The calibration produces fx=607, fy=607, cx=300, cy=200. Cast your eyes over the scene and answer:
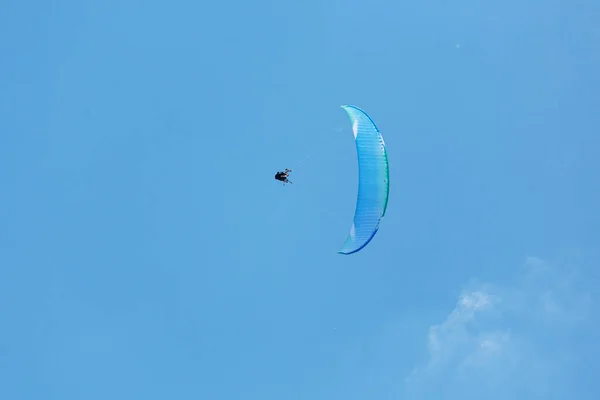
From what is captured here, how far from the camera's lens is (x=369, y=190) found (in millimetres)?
35406

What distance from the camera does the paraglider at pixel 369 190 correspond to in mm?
35375

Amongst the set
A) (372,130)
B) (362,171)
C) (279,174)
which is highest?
(279,174)

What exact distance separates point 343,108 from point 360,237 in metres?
8.27

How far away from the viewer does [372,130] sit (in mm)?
36562

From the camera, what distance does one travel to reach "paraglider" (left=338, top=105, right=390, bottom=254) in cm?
3538

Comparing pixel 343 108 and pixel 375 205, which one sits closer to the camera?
pixel 375 205

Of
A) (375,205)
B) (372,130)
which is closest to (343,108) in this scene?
(372,130)

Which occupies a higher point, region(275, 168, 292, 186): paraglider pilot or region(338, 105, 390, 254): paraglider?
region(275, 168, 292, 186): paraglider pilot

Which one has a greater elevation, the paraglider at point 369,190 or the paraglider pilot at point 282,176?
the paraglider pilot at point 282,176

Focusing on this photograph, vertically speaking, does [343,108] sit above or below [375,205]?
above

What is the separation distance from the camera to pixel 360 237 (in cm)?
3594

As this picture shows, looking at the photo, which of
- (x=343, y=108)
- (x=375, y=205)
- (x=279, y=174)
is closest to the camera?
(x=375, y=205)

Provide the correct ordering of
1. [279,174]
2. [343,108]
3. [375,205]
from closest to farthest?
[375,205] < [343,108] < [279,174]

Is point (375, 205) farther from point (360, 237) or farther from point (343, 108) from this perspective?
point (343, 108)
